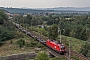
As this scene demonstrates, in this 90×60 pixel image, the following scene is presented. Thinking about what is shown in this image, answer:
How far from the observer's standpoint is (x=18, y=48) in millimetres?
40281

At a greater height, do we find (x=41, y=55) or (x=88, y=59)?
(x=41, y=55)

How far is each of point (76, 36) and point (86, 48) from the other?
104 feet

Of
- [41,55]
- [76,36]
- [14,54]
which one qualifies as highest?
[41,55]

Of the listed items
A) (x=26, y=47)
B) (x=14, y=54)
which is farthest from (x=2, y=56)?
(x=26, y=47)

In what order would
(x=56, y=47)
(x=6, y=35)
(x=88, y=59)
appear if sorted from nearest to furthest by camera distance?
(x=88, y=59)
(x=56, y=47)
(x=6, y=35)

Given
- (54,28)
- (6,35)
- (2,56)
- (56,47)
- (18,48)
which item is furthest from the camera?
(6,35)

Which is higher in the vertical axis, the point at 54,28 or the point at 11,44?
the point at 54,28

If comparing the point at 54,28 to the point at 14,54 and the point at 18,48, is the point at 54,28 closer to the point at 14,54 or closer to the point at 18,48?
the point at 18,48

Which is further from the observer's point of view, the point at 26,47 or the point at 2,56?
the point at 26,47

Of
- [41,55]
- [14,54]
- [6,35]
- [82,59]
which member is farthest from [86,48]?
[6,35]

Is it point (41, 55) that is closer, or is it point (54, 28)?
point (41, 55)

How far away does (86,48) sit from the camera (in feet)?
125

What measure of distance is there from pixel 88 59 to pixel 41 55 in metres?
11.4

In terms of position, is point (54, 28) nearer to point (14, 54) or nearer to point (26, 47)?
point (26, 47)
